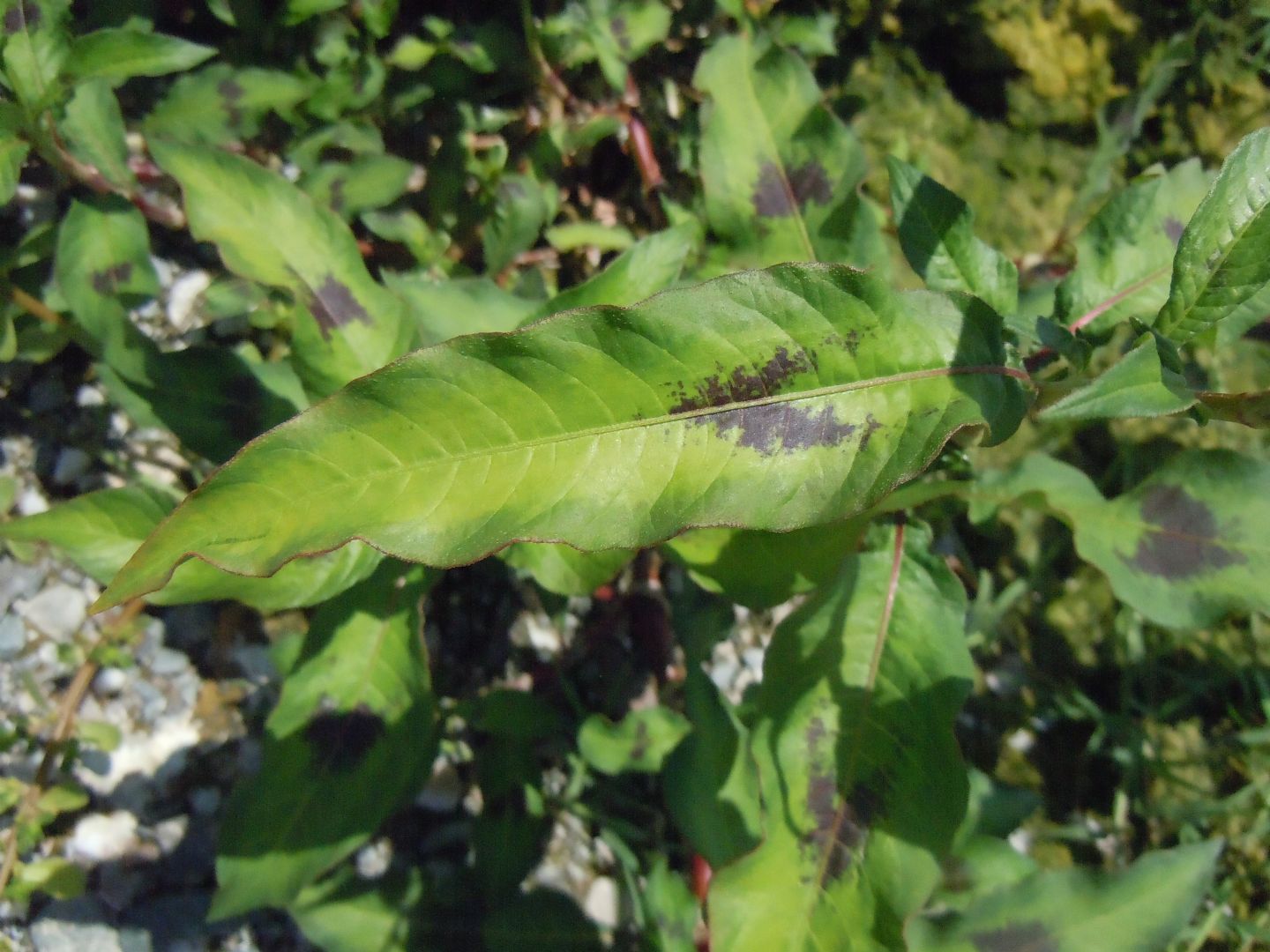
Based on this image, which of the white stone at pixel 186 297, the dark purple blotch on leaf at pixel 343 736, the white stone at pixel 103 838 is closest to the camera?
the dark purple blotch on leaf at pixel 343 736

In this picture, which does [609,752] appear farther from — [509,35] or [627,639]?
[509,35]

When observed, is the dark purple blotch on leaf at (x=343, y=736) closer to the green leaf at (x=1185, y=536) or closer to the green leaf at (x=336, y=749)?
the green leaf at (x=336, y=749)

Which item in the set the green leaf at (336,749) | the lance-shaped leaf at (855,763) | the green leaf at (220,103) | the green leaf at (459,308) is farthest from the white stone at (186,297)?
the lance-shaped leaf at (855,763)

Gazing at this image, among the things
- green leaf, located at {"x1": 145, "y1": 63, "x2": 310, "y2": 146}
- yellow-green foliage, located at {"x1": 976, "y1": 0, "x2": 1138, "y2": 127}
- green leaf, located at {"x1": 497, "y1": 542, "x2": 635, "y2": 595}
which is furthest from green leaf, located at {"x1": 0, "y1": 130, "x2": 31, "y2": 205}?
yellow-green foliage, located at {"x1": 976, "y1": 0, "x2": 1138, "y2": 127}

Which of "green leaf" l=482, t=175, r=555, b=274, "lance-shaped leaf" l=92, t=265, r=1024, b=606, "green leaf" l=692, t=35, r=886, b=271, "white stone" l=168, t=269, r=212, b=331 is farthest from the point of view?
"white stone" l=168, t=269, r=212, b=331

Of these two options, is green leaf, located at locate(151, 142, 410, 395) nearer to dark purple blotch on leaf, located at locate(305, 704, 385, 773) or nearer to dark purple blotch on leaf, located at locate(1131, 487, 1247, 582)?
dark purple blotch on leaf, located at locate(305, 704, 385, 773)

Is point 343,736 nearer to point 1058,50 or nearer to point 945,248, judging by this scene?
point 945,248
